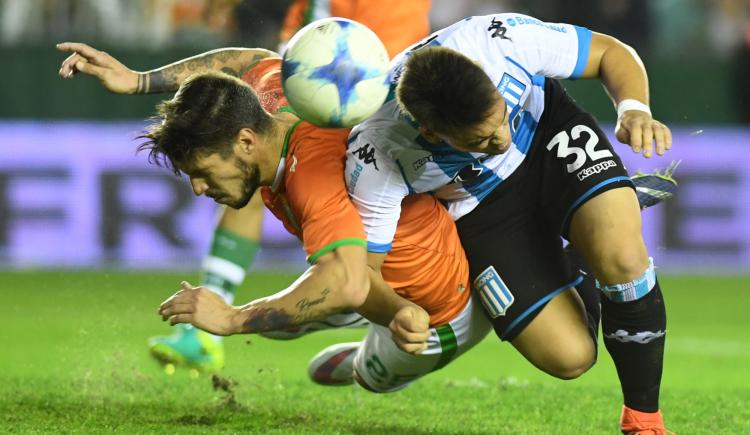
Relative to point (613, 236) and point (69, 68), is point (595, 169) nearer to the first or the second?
point (613, 236)

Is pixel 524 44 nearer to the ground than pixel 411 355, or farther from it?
farther from it

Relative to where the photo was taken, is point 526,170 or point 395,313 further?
point 526,170

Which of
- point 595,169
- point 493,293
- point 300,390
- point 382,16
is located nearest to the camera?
point 595,169

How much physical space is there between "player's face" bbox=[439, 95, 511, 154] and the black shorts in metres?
0.68

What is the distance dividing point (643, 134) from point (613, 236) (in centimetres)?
47

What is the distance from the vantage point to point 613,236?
5.11 metres

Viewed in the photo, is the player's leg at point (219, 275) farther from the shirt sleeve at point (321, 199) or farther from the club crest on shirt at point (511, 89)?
the club crest on shirt at point (511, 89)

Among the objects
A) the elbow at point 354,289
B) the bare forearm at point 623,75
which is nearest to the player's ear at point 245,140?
the elbow at point 354,289

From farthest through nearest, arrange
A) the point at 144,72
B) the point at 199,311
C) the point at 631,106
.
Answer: the point at 144,72 → the point at 631,106 → the point at 199,311

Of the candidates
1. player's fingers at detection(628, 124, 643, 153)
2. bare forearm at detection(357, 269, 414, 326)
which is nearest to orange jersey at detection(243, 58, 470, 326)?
bare forearm at detection(357, 269, 414, 326)

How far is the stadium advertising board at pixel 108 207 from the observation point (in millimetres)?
11445

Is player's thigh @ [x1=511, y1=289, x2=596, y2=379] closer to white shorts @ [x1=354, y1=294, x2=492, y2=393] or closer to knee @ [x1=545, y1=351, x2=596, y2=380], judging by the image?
knee @ [x1=545, y1=351, x2=596, y2=380]

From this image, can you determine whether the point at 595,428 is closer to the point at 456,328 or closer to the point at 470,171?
the point at 456,328

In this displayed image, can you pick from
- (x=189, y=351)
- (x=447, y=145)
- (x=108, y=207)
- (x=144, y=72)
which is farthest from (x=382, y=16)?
(x=108, y=207)
